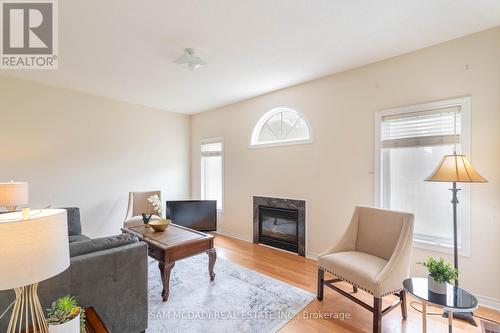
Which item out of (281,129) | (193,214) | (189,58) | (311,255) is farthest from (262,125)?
(311,255)

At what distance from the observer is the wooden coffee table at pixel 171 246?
93.3 inches

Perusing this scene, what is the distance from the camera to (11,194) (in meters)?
2.71

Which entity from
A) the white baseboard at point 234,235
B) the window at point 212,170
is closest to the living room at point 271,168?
the white baseboard at point 234,235

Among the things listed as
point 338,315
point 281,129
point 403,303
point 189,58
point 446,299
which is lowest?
point 338,315

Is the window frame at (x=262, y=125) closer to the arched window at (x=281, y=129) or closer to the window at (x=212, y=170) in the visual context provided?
the arched window at (x=281, y=129)

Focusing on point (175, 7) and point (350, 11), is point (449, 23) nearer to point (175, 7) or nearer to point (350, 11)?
point (350, 11)

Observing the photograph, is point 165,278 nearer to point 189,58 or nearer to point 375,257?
point 375,257

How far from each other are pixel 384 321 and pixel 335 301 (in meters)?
0.45

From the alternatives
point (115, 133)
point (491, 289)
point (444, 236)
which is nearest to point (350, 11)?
point (444, 236)

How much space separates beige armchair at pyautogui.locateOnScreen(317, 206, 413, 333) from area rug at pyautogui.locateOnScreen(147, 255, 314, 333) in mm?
463

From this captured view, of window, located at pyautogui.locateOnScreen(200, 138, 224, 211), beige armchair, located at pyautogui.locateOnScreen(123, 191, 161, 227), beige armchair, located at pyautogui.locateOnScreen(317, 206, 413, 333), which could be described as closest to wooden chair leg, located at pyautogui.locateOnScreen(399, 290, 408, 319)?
beige armchair, located at pyautogui.locateOnScreen(317, 206, 413, 333)

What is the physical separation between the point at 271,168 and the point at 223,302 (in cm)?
226

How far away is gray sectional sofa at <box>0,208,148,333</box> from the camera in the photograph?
1.41 m

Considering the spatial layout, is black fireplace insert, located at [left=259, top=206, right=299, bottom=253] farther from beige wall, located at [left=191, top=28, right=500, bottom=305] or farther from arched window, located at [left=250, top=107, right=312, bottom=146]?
arched window, located at [left=250, top=107, right=312, bottom=146]
